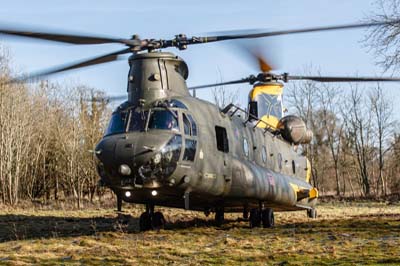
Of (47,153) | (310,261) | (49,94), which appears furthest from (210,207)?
(49,94)

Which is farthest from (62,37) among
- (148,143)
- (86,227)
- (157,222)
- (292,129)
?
(292,129)

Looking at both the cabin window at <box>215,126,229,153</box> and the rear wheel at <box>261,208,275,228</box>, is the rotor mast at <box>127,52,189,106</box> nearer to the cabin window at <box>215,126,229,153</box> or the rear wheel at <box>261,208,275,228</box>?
the cabin window at <box>215,126,229,153</box>

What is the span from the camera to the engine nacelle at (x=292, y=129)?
18.8 metres

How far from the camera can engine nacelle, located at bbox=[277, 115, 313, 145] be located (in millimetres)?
18797

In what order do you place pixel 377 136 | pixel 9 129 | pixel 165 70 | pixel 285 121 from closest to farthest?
pixel 165 70, pixel 285 121, pixel 9 129, pixel 377 136

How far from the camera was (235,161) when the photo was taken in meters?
13.6

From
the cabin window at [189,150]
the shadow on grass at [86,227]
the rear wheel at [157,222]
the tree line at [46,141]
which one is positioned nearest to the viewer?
the cabin window at [189,150]

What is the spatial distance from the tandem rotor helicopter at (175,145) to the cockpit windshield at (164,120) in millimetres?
22

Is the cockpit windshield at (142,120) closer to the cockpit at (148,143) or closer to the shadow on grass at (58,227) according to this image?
the cockpit at (148,143)

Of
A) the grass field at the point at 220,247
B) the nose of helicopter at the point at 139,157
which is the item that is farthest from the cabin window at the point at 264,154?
the nose of helicopter at the point at 139,157

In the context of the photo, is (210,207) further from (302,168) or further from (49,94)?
(49,94)

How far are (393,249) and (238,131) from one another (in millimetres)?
6436

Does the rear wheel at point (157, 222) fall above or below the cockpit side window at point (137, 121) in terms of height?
below

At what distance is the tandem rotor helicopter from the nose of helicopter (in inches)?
0.8
